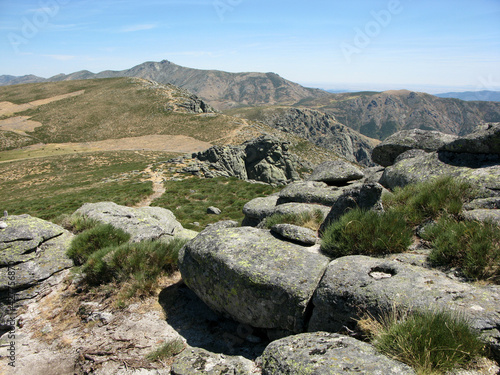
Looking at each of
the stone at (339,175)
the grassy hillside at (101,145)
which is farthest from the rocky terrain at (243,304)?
the grassy hillside at (101,145)

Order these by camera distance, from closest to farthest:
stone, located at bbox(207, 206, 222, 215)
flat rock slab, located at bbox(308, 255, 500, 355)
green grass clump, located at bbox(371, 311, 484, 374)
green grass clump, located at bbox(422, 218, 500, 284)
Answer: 1. green grass clump, located at bbox(371, 311, 484, 374)
2. flat rock slab, located at bbox(308, 255, 500, 355)
3. green grass clump, located at bbox(422, 218, 500, 284)
4. stone, located at bbox(207, 206, 222, 215)

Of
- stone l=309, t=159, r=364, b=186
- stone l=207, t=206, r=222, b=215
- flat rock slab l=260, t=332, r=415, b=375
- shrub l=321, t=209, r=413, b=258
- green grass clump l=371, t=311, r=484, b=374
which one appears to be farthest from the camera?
stone l=207, t=206, r=222, b=215

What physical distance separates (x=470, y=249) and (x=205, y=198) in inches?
992

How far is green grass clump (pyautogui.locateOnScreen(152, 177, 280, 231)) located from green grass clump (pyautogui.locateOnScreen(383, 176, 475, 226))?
13.6 metres

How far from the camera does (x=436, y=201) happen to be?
734 cm

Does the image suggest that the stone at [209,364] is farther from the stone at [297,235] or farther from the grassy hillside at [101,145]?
the grassy hillside at [101,145]

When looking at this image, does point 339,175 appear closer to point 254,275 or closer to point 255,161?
point 254,275

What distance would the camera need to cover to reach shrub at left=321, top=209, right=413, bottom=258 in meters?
6.31

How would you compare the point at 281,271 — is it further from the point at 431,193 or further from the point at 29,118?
the point at 29,118

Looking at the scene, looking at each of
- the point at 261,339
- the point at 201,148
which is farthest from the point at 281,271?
the point at 201,148

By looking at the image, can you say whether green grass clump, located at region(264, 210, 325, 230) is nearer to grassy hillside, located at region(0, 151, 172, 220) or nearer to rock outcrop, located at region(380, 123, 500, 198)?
rock outcrop, located at region(380, 123, 500, 198)

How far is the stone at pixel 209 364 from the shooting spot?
524 cm

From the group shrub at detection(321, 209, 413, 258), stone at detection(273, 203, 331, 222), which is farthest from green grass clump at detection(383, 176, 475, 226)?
stone at detection(273, 203, 331, 222)

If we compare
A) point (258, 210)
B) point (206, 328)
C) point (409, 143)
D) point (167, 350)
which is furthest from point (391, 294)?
point (409, 143)
